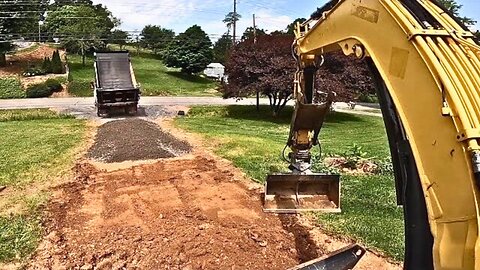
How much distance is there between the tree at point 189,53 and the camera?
125 feet

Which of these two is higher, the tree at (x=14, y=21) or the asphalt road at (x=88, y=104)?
the tree at (x=14, y=21)

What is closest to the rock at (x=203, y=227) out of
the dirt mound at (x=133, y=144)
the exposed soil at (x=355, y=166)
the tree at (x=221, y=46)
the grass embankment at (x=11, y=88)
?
the exposed soil at (x=355, y=166)

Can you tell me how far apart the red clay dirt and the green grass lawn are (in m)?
24.0

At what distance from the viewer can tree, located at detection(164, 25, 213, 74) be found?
125 ft

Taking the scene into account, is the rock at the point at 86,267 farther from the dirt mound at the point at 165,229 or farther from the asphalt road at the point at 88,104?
the asphalt road at the point at 88,104

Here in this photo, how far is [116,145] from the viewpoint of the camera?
1168 centimetres

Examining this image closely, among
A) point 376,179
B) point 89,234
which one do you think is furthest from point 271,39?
point 89,234

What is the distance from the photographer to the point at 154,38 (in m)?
54.4

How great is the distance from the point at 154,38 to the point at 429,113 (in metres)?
54.7

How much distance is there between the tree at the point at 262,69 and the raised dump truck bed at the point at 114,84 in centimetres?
488

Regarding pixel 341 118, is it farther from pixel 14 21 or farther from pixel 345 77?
pixel 14 21

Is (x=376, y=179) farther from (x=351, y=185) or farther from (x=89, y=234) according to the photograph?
(x=89, y=234)

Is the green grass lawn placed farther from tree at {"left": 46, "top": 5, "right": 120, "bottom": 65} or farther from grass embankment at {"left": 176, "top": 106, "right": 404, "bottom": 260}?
grass embankment at {"left": 176, "top": 106, "right": 404, "bottom": 260}

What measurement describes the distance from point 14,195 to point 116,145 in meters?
4.24
